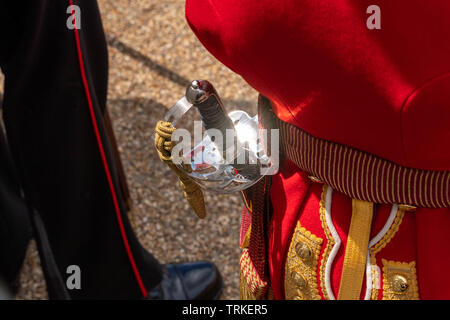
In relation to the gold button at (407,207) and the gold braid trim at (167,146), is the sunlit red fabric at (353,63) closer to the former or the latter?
the gold button at (407,207)

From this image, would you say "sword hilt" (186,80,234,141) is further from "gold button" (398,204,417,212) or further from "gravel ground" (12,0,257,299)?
"gravel ground" (12,0,257,299)

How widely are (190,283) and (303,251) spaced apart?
97cm

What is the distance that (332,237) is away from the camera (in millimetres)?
971

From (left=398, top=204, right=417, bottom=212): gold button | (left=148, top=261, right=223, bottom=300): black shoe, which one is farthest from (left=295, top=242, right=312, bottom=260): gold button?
(left=148, top=261, right=223, bottom=300): black shoe

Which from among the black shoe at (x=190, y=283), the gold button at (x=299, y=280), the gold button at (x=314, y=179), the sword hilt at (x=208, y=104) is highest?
the sword hilt at (x=208, y=104)

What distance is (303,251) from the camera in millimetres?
1001

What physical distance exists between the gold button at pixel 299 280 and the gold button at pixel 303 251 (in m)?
0.04

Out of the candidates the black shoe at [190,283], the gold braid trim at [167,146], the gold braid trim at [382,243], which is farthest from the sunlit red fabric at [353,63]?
the black shoe at [190,283]

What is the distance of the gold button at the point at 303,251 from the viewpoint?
1.00 m

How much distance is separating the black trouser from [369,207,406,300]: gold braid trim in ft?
2.31

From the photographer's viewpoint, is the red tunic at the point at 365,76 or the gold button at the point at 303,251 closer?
the red tunic at the point at 365,76

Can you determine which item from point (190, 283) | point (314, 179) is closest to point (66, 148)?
point (314, 179)

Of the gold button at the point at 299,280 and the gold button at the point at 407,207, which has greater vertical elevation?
the gold button at the point at 407,207

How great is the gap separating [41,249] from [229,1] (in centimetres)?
109
